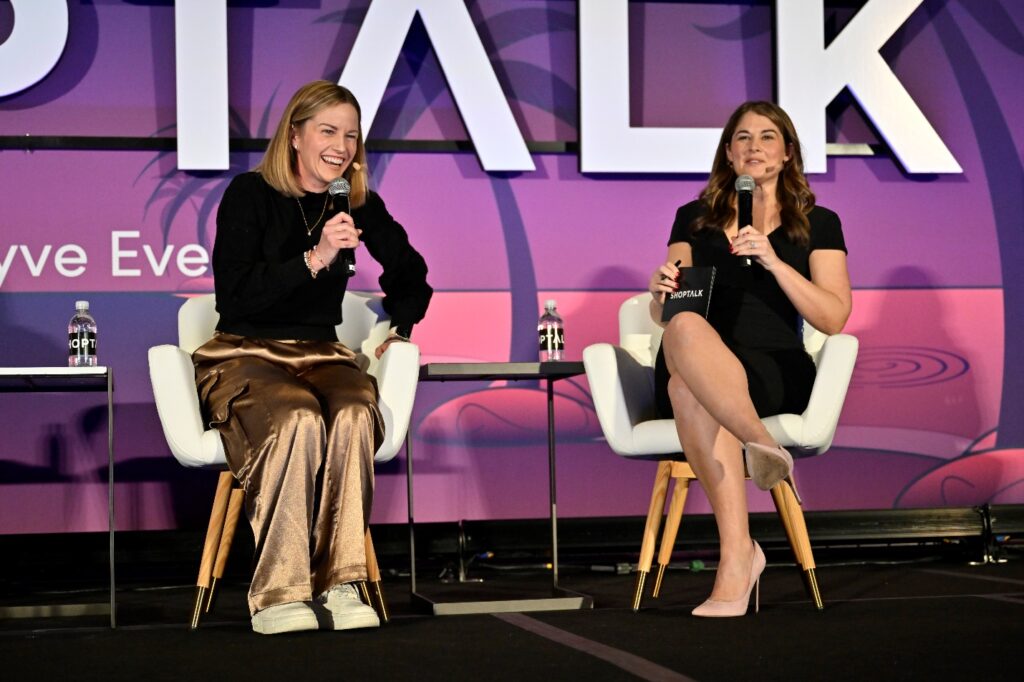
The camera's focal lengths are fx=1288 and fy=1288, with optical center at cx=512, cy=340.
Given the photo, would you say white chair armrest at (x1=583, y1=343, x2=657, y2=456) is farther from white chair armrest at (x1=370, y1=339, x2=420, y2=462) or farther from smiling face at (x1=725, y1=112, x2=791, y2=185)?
smiling face at (x1=725, y1=112, x2=791, y2=185)

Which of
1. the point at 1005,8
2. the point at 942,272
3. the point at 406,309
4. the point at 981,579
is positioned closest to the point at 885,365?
the point at 942,272

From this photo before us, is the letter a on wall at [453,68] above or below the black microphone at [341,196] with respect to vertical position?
above

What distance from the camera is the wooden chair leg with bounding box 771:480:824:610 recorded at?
9.53 ft

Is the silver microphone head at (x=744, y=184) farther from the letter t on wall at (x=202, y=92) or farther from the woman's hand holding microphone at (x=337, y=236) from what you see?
the letter t on wall at (x=202, y=92)

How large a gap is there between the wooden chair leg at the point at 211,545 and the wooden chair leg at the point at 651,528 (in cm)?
98

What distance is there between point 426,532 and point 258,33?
1808mm

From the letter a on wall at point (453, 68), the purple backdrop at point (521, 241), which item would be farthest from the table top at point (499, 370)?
the letter a on wall at point (453, 68)

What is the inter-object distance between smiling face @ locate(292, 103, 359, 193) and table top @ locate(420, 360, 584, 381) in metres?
0.53

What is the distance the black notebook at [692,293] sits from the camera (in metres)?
2.95

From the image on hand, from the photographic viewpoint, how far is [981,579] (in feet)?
12.1

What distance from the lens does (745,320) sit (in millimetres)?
3139

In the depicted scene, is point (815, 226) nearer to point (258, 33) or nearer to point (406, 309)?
point (406, 309)

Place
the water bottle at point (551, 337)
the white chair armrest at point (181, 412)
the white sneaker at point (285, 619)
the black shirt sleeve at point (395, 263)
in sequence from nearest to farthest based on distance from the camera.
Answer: the white sneaker at point (285, 619)
the white chair armrest at point (181, 412)
the black shirt sleeve at point (395, 263)
the water bottle at point (551, 337)

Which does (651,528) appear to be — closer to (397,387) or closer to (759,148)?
(397,387)
